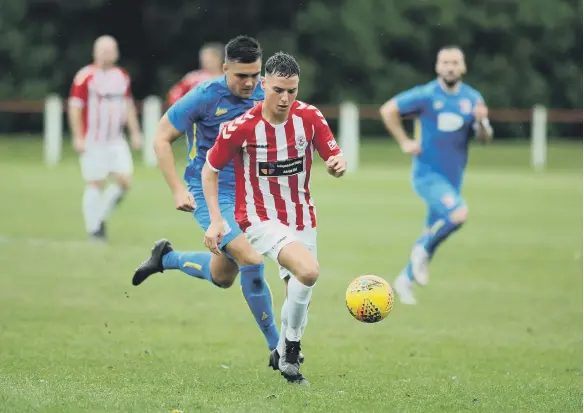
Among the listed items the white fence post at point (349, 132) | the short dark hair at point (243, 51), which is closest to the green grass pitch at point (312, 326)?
the short dark hair at point (243, 51)

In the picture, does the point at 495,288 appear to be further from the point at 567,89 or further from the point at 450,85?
the point at 567,89

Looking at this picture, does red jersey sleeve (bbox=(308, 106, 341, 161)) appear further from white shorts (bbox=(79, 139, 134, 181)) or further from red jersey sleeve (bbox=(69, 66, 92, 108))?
red jersey sleeve (bbox=(69, 66, 92, 108))

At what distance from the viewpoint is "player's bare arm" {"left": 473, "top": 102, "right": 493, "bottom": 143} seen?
36.2 feet

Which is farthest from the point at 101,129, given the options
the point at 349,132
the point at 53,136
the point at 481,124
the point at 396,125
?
the point at 349,132

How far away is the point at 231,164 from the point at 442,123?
13.2ft

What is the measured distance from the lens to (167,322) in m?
9.23

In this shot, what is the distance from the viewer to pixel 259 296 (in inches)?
293

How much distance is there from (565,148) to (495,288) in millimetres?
26812

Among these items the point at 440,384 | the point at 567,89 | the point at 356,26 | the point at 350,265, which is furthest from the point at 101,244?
the point at 567,89

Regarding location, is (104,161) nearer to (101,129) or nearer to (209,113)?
(101,129)

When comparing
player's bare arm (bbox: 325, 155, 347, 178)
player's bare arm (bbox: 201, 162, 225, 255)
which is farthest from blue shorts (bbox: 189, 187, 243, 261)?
player's bare arm (bbox: 325, 155, 347, 178)

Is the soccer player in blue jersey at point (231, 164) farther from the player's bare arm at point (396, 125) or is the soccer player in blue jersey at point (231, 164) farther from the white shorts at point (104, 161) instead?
the white shorts at point (104, 161)

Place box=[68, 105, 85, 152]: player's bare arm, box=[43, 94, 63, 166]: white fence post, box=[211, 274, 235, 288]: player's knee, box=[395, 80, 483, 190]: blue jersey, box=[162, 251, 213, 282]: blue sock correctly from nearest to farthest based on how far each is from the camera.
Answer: box=[211, 274, 235, 288]: player's knee, box=[162, 251, 213, 282]: blue sock, box=[395, 80, 483, 190]: blue jersey, box=[68, 105, 85, 152]: player's bare arm, box=[43, 94, 63, 166]: white fence post

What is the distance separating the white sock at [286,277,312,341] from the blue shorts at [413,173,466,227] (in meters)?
4.27
